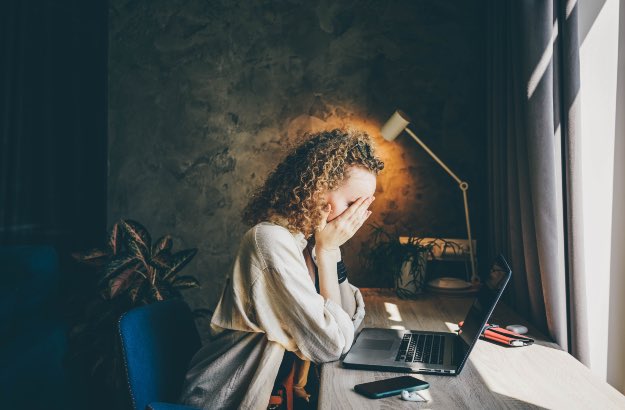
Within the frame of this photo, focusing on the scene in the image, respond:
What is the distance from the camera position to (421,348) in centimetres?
149

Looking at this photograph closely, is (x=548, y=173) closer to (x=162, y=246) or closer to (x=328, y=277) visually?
(x=328, y=277)

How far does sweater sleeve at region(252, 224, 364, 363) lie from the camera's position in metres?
1.30

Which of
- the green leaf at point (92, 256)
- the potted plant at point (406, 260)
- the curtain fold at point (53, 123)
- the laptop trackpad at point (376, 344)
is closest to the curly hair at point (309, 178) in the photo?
the laptop trackpad at point (376, 344)

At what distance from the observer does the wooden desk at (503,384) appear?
111 centimetres

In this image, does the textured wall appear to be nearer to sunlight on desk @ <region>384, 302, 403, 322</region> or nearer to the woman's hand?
sunlight on desk @ <region>384, 302, 403, 322</region>

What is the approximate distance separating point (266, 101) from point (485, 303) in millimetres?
1717

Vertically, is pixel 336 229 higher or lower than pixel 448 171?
lower

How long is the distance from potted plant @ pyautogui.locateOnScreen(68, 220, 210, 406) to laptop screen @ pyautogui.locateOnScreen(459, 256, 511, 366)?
139 cm

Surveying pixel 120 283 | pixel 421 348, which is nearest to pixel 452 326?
pixel 421 348

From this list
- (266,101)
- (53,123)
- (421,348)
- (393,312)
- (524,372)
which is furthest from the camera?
(266,101)

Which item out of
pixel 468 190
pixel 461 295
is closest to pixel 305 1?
pixel 468 190

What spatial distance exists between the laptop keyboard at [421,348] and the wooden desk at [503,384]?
0.09 meters

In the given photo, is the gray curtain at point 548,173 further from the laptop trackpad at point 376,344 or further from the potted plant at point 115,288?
the potted plant at point 115,288

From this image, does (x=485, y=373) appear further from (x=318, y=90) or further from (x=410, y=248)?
(x=318, y=90)
